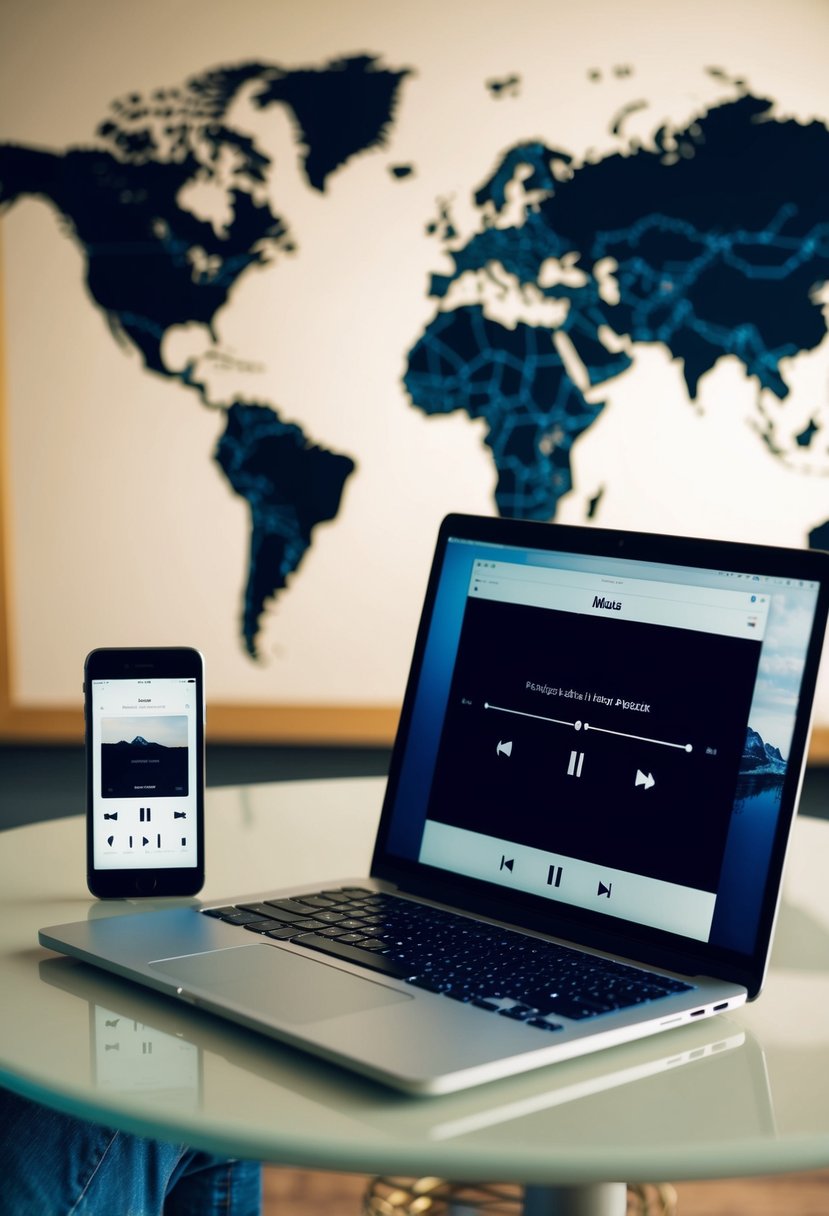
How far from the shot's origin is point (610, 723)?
0.92m

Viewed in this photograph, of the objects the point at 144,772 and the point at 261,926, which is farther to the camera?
the point at 144,772

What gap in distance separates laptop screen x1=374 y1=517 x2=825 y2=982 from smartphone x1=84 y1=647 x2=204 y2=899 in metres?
0.18

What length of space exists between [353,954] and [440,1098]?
0.19m

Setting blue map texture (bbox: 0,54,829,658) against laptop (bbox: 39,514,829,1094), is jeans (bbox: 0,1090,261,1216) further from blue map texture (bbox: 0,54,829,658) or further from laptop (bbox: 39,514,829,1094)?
blue map texture (bbox: 0,54,829,658)

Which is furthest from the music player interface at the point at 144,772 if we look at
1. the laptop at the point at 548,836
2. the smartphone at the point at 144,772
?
the laptop at the point at 548,836

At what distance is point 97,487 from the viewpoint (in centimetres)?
211

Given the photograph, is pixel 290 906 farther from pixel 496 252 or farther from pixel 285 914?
pixel 496 252

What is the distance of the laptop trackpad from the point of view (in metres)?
0.73

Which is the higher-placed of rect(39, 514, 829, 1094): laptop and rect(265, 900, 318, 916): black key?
rect(39, 514, 829, 1094): laptop

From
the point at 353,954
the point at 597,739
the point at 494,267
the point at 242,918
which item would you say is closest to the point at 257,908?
the point at 242,918

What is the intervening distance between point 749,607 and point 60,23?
169 cm

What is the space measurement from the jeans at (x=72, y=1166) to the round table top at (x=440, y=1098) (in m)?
0.13

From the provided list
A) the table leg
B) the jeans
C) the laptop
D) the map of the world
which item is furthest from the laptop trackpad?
the map of the world

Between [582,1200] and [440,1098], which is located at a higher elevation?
[440,1098]
